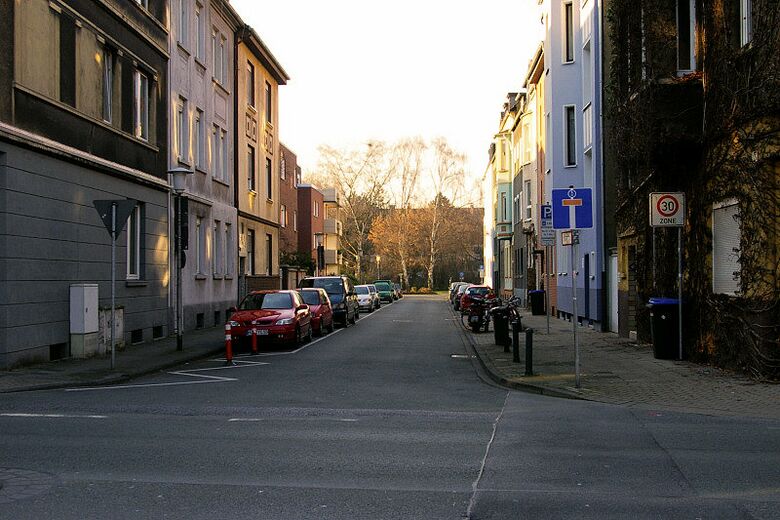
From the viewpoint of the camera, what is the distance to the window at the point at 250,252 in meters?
36.8

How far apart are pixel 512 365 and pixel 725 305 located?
4140 millimetres

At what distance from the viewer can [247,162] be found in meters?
36.1

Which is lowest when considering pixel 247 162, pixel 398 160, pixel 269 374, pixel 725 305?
pixel 269 374

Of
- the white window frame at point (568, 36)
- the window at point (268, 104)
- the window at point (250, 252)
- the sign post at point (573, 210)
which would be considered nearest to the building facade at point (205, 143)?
the window at point (250, 252)

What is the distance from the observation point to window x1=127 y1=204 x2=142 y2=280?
73.4 ft

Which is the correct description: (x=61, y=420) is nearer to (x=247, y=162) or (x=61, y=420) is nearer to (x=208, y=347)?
(x=208, y=347)

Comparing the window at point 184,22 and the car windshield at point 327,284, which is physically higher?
the window at point 184,22

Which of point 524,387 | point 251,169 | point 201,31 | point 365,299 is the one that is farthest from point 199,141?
point 365,299

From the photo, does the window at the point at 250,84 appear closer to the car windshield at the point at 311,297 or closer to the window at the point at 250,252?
the window at the point at 250,252

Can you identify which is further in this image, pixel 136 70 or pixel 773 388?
pixel 136 70

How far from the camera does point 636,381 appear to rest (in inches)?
554

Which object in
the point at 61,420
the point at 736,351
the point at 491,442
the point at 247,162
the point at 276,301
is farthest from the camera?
the point at 247,162

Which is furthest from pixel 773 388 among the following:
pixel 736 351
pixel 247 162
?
pixel 247 162

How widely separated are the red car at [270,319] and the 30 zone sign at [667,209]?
966cm
